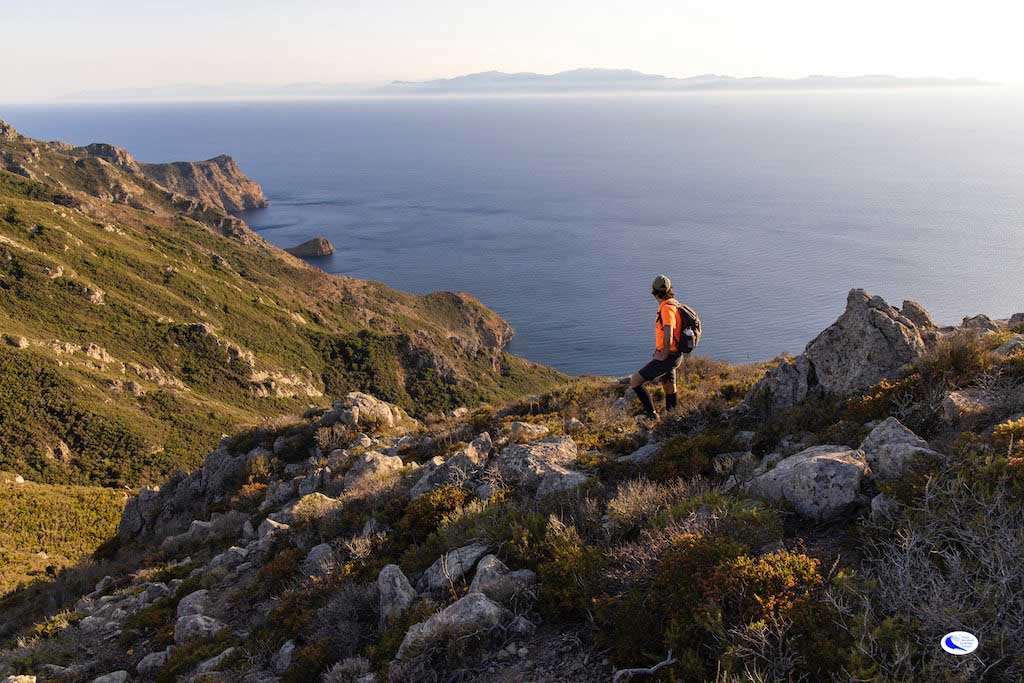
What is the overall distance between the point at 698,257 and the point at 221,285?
96451mm

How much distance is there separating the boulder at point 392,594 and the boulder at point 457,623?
69 centimetres

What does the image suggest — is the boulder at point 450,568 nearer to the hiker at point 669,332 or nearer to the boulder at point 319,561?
the boulder at point 319,561

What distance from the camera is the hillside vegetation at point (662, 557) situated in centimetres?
431

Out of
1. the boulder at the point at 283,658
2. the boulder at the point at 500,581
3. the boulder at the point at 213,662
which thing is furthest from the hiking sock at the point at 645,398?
the boulder at the point at 213,662

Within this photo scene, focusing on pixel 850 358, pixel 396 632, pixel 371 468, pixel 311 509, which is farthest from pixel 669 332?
pixel 311 509

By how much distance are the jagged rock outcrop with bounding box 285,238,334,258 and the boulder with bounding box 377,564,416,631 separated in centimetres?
15496

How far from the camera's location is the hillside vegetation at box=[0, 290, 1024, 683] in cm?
431

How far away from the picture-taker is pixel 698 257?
421ft

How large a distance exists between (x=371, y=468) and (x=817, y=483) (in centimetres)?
1004

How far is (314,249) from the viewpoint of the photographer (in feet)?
501

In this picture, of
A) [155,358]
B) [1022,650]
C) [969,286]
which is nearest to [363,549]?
[1022,650]

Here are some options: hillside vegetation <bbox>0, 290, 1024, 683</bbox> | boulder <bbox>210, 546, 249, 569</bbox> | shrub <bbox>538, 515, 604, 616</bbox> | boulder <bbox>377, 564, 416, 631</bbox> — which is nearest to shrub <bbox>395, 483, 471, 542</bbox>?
hillside vegetation <bbox>0, 290, 1024, 683</bbox>

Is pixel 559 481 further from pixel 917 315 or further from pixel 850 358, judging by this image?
pixel 917 315

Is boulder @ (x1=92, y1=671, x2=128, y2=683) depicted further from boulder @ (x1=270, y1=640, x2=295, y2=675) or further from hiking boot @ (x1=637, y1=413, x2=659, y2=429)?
hiking boot @ (x1=637, y1=413, x2=659, y2=429)
